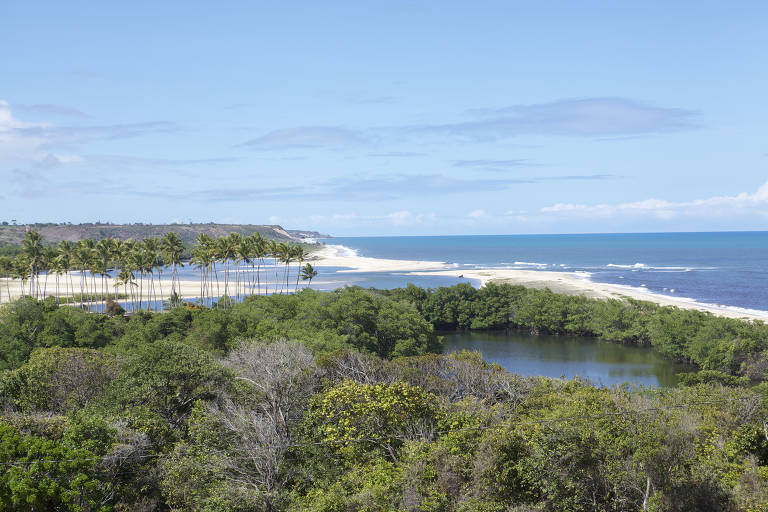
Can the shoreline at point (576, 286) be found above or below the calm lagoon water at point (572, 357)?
above

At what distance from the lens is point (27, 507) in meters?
17.0

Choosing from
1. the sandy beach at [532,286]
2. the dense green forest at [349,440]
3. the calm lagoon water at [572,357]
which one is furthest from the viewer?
the sandy beach at [532,286]

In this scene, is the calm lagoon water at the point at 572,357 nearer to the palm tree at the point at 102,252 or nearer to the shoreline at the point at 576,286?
the shoreline at the point at 576,286

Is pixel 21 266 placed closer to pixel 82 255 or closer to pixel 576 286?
pixel 82 255

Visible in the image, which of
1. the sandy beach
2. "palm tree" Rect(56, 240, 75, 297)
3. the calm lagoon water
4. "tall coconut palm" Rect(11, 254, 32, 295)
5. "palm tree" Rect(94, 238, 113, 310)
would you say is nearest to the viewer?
the calm lagoon water

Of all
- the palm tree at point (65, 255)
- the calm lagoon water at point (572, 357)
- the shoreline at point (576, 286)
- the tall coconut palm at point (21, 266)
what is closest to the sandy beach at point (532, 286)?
the shoreline at point (576, 286)

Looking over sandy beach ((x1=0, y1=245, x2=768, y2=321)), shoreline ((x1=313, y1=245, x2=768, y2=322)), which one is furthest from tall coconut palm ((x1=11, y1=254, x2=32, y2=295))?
shoreline ((x1=313, y1=245, x2=768, y2=322))

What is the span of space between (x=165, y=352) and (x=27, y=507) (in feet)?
30.0

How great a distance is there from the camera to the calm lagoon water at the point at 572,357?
51812 mm

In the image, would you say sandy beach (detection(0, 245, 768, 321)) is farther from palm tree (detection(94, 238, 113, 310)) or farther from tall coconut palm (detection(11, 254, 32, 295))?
palm tree (detection(94, 238, 113, 310))

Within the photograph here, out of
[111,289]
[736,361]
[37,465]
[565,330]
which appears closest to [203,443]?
[37,465]

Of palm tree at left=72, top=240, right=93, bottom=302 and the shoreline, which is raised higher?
palm tree at left=72, top=240, right=93, bottom=302

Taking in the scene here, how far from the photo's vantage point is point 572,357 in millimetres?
60344

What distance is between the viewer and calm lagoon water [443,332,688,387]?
51.8 metres
